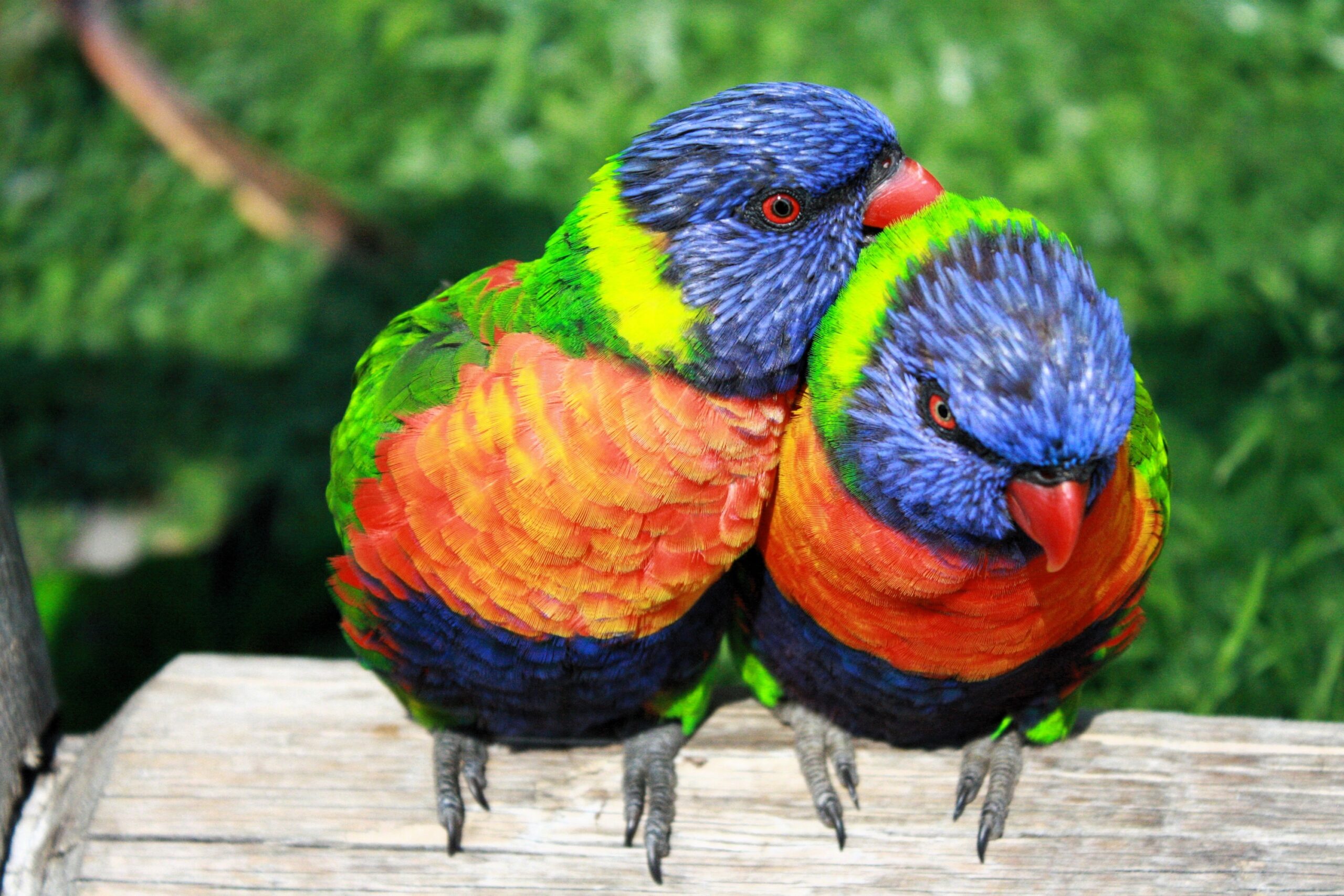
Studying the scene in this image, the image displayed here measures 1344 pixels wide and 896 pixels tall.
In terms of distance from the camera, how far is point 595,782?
2367 millimetres

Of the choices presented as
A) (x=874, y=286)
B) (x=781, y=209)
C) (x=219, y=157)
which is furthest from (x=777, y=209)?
(x=219, y=157)

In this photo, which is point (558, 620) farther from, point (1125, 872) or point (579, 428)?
point (1125, 872)

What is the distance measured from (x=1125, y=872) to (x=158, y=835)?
76.1 inches

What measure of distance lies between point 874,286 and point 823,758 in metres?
1.07

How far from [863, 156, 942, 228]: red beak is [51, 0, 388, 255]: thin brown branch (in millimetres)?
3514

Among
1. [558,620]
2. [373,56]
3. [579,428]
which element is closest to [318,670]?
[558,620]

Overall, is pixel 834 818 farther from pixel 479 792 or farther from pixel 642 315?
pixel 642 315

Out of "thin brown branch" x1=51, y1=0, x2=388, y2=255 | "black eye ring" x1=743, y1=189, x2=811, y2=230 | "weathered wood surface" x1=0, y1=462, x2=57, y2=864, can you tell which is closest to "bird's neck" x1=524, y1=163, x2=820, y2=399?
"black eye ring" x1=743, y1=189, x2=811, y2=230

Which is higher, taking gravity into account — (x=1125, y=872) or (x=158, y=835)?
(x=158, y=835)

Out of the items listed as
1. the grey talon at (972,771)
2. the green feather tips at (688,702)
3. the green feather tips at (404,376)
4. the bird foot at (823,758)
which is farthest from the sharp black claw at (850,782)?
the green feather tips at (404,376)

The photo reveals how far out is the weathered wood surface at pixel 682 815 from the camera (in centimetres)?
217

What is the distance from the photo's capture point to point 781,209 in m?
1.77

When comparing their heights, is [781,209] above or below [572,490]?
above

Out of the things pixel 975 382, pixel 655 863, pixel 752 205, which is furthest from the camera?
pixel 655 863
